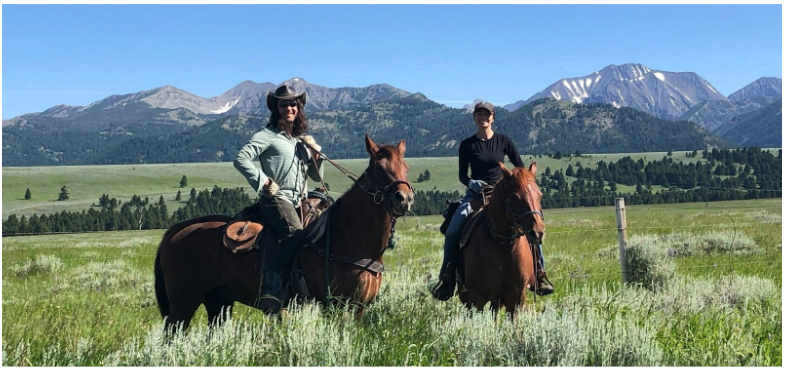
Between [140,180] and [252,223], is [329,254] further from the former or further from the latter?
[140,180]

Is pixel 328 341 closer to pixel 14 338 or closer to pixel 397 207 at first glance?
pixel 397 207

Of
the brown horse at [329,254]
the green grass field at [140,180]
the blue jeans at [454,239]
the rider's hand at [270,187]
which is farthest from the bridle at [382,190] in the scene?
the green grass field at [140,180]

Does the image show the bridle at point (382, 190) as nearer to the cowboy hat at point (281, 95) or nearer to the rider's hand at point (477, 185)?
the cowboy hat at point (281, 95)

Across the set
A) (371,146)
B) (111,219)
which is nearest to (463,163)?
(371,146)

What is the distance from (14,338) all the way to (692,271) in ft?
36.1

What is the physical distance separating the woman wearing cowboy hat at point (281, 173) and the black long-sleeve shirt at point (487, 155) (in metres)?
1.70

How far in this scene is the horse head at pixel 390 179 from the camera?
6094mm

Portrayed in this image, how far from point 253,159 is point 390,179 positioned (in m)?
1.36

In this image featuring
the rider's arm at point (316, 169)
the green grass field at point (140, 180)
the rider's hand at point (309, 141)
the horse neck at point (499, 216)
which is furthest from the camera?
the green grass field at point (140, 180)

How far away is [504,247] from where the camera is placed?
6.97 meters

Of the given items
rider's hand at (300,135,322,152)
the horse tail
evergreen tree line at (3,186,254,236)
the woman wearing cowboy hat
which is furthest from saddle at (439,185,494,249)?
evergreen tree line at (3,186,254,236)

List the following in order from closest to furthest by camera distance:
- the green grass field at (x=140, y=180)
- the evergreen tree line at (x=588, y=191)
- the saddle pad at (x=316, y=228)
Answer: the saddle pad at (x=316, y=228), the evergreen tree line at (x=588, y=191), the green grass field at (x=140, y=180)

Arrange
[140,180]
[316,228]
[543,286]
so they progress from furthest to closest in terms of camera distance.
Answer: [140,180] → [543,286] → [316,228]

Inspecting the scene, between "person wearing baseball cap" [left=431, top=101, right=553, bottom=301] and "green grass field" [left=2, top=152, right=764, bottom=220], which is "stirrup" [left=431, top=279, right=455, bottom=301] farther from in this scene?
"green grass field" [left=2, top=152, right=764, bottom=220]
